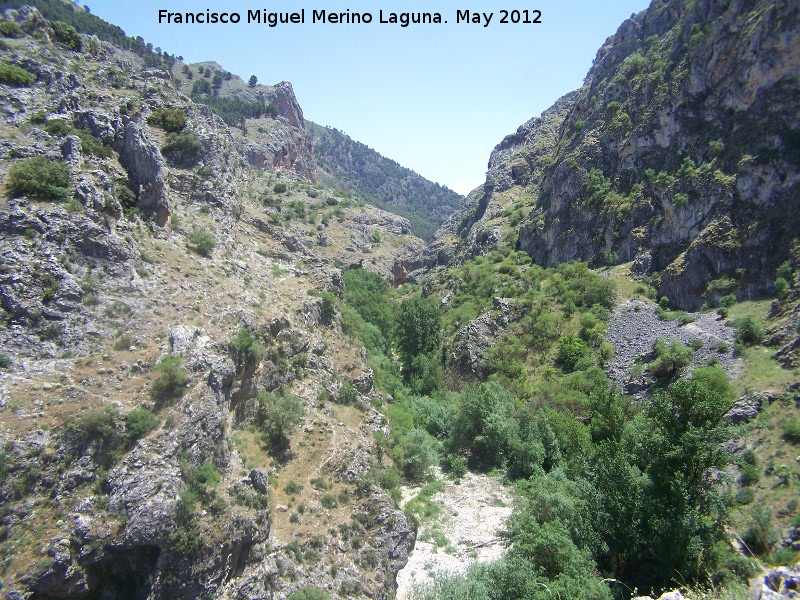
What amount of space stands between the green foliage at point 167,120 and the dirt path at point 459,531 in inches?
1220

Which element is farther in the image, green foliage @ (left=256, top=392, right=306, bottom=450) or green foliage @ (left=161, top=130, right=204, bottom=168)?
green foliage @ (left=161, top=130, right=204, bottom=168)

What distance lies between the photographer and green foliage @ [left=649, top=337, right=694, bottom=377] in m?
35.9

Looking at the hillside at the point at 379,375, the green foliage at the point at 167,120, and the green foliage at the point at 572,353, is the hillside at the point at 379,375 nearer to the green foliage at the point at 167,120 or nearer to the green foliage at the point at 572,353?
the green foliage at the point at 167,120

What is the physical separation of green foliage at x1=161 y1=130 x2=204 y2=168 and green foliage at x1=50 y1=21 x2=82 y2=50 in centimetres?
1010

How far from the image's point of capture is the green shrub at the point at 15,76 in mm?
28094

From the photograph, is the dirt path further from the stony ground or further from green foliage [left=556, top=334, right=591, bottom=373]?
the stony ground

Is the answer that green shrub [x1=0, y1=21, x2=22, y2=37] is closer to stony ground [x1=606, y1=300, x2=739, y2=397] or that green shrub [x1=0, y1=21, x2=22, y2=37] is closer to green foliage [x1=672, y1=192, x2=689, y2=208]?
stony ground [x1=606, y1=300, x2=739, y2=397]

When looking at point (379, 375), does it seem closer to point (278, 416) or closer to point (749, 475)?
point (278, 416)

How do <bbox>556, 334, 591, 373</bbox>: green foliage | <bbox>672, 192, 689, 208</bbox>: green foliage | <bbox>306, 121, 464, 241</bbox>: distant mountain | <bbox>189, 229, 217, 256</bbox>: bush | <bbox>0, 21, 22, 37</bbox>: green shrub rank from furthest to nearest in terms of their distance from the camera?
1. <bbox>306, 121, 464, 241</bbox>: distant mountain
2. <bbox>672, 192, 689, 208</bbox>: green foliage
3. <bbox>556, 334, 591, 373</bbox>: green foliage
4. <bbox>0, 21, 22, 37</bbox>: green shrub
5. <bbox>189, 229, 217, 256</bbox>: bush

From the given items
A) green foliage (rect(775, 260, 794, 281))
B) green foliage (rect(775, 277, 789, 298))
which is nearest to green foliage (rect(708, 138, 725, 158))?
green foliage (rect(775, 260, 794, 281))

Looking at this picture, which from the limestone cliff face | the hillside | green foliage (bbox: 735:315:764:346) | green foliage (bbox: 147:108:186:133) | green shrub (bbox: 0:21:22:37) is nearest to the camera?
the hillside

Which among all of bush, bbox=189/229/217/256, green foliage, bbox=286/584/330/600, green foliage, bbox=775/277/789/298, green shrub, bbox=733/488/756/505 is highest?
green foliage, bbox=775/277/789/298

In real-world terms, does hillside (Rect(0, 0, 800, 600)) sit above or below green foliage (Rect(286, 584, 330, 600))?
above

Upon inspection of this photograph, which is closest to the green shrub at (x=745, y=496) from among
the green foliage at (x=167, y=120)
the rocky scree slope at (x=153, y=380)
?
the rocky scree slope at (x=153, y=380)
